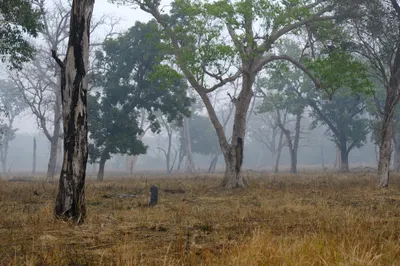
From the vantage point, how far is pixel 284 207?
11.0 metres

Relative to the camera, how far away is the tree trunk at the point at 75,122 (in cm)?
885

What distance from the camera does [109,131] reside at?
29422 millimetres

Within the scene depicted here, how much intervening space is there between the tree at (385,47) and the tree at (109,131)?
48.7ft

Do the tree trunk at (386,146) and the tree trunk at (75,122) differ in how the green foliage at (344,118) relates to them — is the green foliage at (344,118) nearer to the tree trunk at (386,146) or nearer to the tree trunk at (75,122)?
the tree trunk at (386,146)

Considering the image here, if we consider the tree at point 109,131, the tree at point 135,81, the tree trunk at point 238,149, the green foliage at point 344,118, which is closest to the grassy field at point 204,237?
the tree trunk at point 238,149

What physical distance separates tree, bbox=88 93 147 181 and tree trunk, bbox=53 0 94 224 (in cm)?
1977

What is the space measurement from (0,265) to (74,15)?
585cm

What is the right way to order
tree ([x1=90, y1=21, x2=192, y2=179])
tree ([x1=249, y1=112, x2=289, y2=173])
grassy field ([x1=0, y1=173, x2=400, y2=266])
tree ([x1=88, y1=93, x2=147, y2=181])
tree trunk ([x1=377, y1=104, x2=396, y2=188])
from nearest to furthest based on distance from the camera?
grassy field ([x1=0, y1=173, x2=400, y2=266]), tree trunk ([x1=377, y1=104, x2=396, y2=188]), tree ([x1=88, y1=93, x2=147, y2=181]), tree ([x1=90, y1=21, x2=192, y2=179]), tree ([x1=249, y1=112, x2=289, y2=173])

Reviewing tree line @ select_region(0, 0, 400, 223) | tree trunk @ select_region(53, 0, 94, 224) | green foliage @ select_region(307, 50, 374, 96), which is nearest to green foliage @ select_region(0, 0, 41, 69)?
tree line @ select_region(0, 0, 400, 223)

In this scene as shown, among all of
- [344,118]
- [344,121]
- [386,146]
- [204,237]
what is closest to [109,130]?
[386,146]

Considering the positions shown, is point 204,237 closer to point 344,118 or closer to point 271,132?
point 344,118

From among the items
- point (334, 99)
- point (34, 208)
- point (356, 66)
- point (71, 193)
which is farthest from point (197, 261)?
point (334, 99)

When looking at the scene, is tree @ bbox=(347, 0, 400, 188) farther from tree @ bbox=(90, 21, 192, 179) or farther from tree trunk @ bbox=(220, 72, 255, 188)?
tree @ bbox=(90, 21, 192, 179)

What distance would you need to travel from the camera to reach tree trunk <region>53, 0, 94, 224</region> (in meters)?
8.85
